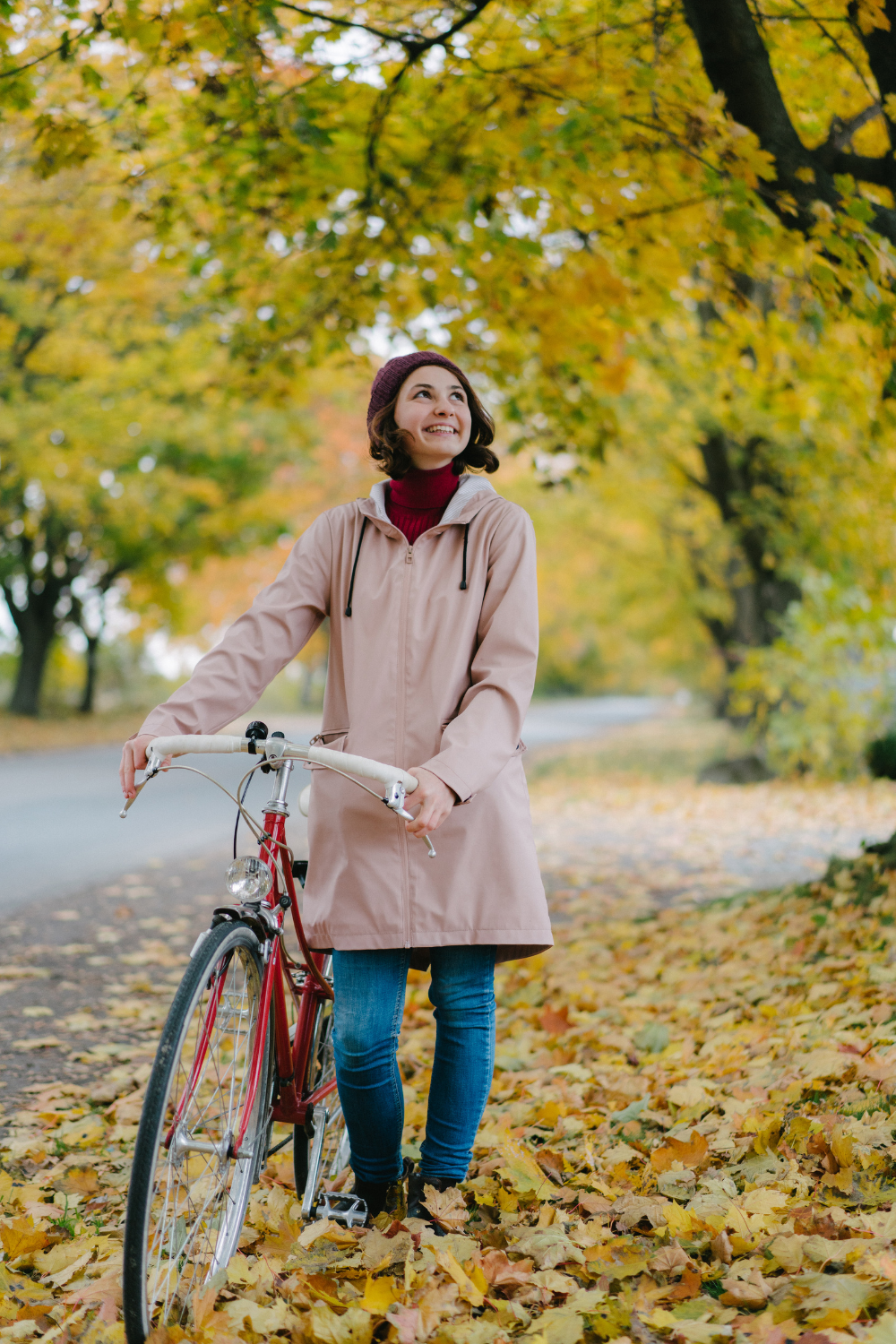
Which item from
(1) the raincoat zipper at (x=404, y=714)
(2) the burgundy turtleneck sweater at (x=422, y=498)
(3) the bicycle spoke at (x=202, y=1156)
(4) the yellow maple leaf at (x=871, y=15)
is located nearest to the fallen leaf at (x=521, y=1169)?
(3) the bicycle spoke at (x=202, y=1156)

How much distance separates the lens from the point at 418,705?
2.33m

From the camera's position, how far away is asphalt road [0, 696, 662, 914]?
23.5ft

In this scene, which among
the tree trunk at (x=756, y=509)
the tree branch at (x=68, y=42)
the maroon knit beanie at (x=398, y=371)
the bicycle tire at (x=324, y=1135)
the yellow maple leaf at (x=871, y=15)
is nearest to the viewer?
the maroon knit beanie at (x=398, y=371)

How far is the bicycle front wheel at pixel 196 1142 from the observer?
194 cm

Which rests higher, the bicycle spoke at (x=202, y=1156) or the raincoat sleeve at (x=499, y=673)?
the raincoat sleeve at (x=499, y=673)

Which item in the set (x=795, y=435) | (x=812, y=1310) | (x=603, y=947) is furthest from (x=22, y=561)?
(x=812, y=1310)

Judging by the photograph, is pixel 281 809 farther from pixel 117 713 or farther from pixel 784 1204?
Result: pixel 117 713

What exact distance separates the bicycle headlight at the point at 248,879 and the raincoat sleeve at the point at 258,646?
0.98ft

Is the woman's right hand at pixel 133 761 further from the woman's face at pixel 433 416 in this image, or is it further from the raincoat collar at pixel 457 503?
the woman's face at pixel 433 416

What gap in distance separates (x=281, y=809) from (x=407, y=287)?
5.20 metres

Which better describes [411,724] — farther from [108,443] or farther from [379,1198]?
[108,443]

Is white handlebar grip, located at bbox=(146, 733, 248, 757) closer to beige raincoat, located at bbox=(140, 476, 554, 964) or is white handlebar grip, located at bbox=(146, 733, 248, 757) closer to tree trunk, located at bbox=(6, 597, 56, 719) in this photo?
beige raincoat, located at bbox=(140, 476, 554, 964)

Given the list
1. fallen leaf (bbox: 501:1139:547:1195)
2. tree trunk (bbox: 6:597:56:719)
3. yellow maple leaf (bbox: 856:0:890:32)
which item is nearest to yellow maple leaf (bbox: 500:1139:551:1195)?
fallen leaf (bbox: 501:1139:547:1195)

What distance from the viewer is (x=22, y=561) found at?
2150cm
